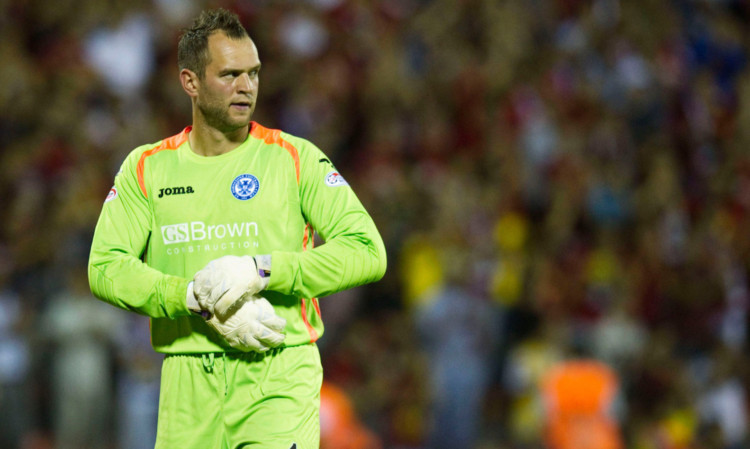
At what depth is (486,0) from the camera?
14.2 m

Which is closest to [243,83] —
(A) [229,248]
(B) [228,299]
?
→ (A) [229,248]

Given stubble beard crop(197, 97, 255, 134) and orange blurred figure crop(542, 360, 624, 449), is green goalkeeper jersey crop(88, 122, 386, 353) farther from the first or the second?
orange blurred figure crop(542, 360, 624, 449)

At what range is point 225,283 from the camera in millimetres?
4332

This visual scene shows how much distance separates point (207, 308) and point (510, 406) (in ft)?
23.4

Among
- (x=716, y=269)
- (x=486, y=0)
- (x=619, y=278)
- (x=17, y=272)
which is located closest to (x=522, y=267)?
(x=619, y=278)

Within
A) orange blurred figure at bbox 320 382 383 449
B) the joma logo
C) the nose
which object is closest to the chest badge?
the joma logo

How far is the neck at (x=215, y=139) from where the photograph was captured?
16.1 feet

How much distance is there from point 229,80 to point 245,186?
1.47 ft

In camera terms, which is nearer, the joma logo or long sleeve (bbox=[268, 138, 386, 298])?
long sleeve (bbox=[268, 138, 386, 298])

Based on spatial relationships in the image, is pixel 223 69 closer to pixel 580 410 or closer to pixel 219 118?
pixel 219 118

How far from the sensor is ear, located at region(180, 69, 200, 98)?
192 inches

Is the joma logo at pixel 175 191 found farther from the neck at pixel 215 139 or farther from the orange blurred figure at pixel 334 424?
the orange blurred figure at pixel 334 424

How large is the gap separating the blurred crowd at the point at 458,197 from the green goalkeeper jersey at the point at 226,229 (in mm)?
6193

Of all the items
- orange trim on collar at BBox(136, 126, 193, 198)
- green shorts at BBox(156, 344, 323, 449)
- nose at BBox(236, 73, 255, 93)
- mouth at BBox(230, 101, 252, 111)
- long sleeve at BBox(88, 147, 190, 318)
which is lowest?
green shorts at BBox(156, 344, 323, 449)
